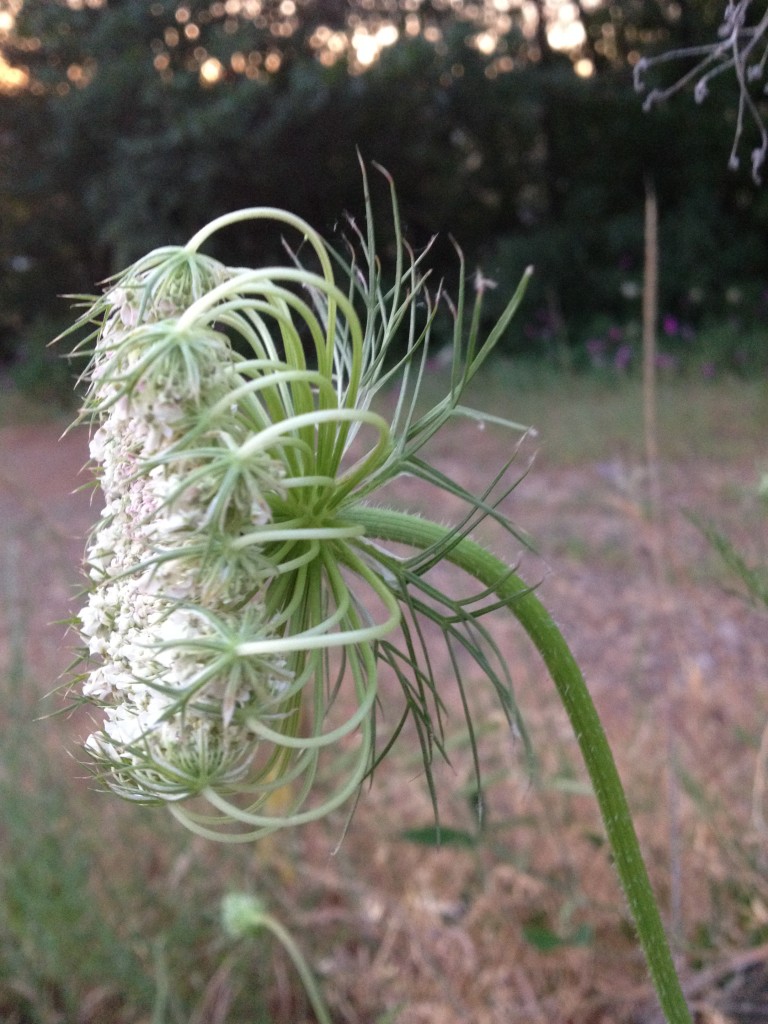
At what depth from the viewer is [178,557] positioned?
0.80 meters

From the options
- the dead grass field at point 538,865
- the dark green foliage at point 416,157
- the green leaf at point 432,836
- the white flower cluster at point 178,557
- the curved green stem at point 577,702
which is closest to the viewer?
the white flower cluster at point 178,557

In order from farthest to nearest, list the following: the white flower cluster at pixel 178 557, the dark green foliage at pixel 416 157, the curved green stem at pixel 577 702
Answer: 1. the dark green foliage at pixel 416 157
2. the curved green stem at pixel 577 702
3. the white flower cluster at pixel 178 557

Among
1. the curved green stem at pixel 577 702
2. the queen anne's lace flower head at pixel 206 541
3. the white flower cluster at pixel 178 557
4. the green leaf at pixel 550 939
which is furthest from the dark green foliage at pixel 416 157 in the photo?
the white flower cluster at pixel 178 557

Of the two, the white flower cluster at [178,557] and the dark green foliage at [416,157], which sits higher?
the dark green foliage at [416,157]

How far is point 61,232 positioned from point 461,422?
7.56 m

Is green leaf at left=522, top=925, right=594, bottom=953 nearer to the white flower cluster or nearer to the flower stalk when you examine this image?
the flower stalk

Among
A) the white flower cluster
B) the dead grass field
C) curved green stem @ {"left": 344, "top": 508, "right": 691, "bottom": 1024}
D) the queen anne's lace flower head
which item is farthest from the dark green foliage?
the white flower cluster

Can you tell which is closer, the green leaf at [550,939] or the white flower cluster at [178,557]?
the white flower cluster at [178,557]

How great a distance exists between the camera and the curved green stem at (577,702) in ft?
3.08

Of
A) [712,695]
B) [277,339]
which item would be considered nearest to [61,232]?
[712,695]

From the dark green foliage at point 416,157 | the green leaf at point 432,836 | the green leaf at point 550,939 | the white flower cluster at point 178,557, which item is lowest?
the green leaf at point 550,939

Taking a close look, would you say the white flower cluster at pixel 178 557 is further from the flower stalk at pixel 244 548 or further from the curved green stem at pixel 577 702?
the curved green stem at pixel 577 702

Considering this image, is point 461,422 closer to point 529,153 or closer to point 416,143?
point 416,143

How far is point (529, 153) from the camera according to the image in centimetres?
1261
